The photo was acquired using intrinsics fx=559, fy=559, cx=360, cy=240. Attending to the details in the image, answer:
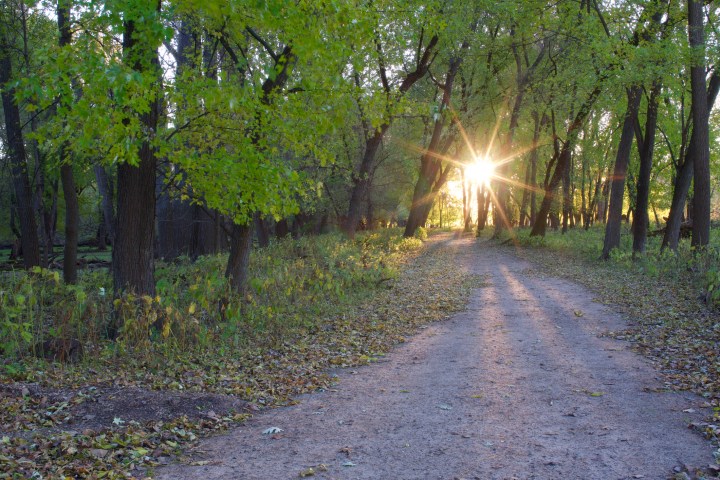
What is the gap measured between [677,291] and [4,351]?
1145 centimetres

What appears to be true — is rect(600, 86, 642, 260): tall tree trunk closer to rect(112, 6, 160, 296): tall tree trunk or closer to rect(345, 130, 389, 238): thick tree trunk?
rect(345, 130, 389, 238): thick tree trunk

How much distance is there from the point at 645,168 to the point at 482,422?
14884 millimetres

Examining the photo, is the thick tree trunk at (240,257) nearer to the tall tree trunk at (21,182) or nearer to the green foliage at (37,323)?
the green foliage at (37,323)

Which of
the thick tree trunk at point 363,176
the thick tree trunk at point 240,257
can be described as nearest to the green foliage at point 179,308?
the thick tree trunk at point 240,257

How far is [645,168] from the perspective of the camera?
1711cm

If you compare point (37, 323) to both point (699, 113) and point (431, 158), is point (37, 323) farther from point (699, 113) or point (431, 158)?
point (431, 158)

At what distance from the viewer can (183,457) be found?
13.9 feet

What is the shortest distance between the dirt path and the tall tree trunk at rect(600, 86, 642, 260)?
1072 centimetres

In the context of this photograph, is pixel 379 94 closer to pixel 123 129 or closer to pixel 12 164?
pixel 123 129

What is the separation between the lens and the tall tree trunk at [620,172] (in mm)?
16438

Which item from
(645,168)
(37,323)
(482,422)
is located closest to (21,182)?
(37,323)

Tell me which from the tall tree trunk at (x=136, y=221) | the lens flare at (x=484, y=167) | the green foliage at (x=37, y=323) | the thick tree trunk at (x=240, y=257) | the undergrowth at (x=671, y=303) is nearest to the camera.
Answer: the undergrowth at (x=671, y=303)

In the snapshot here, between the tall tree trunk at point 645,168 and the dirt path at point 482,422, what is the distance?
35.3ft

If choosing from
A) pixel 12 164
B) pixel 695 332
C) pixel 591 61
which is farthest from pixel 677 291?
pixel 12 164
